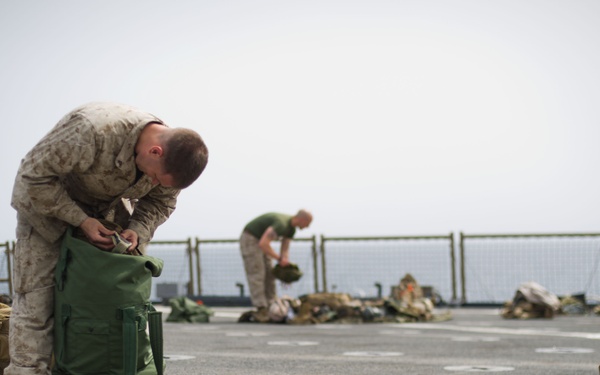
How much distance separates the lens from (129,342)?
187 inches

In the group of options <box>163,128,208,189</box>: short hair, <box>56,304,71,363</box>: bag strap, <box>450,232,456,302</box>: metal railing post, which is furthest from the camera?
<box>450,232,456,302</box>: metal railing post

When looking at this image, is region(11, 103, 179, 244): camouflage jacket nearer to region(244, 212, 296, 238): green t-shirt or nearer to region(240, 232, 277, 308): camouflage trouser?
region(244, 212, 296, 238): green t-shirt

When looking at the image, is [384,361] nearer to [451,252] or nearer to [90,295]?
[90,295]

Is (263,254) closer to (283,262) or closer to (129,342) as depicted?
(283,262)

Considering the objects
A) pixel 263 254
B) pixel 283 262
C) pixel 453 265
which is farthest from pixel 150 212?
pixel 453 265

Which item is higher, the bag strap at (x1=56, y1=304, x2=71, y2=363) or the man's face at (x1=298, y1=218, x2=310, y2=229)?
the man's face at (x1=298, y1=218, x2=310, y2=229)

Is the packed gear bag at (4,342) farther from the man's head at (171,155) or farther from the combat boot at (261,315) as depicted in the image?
the combat boot at (261,315)

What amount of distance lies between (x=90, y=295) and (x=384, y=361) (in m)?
4.33

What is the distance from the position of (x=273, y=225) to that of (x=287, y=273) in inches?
28.1

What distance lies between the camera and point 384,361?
28.2 feet

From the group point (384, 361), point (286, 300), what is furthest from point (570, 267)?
point (384, 361)

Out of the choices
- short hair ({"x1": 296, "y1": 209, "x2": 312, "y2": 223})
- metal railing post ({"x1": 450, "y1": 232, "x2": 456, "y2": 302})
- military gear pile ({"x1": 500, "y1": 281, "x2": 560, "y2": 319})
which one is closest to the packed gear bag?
short hair ({"x1": 296, "y1": 209, "x2": 312, "y2": 223})

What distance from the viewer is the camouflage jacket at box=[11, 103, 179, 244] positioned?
4.66 m

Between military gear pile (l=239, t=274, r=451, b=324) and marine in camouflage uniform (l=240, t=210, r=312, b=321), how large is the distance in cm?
26
